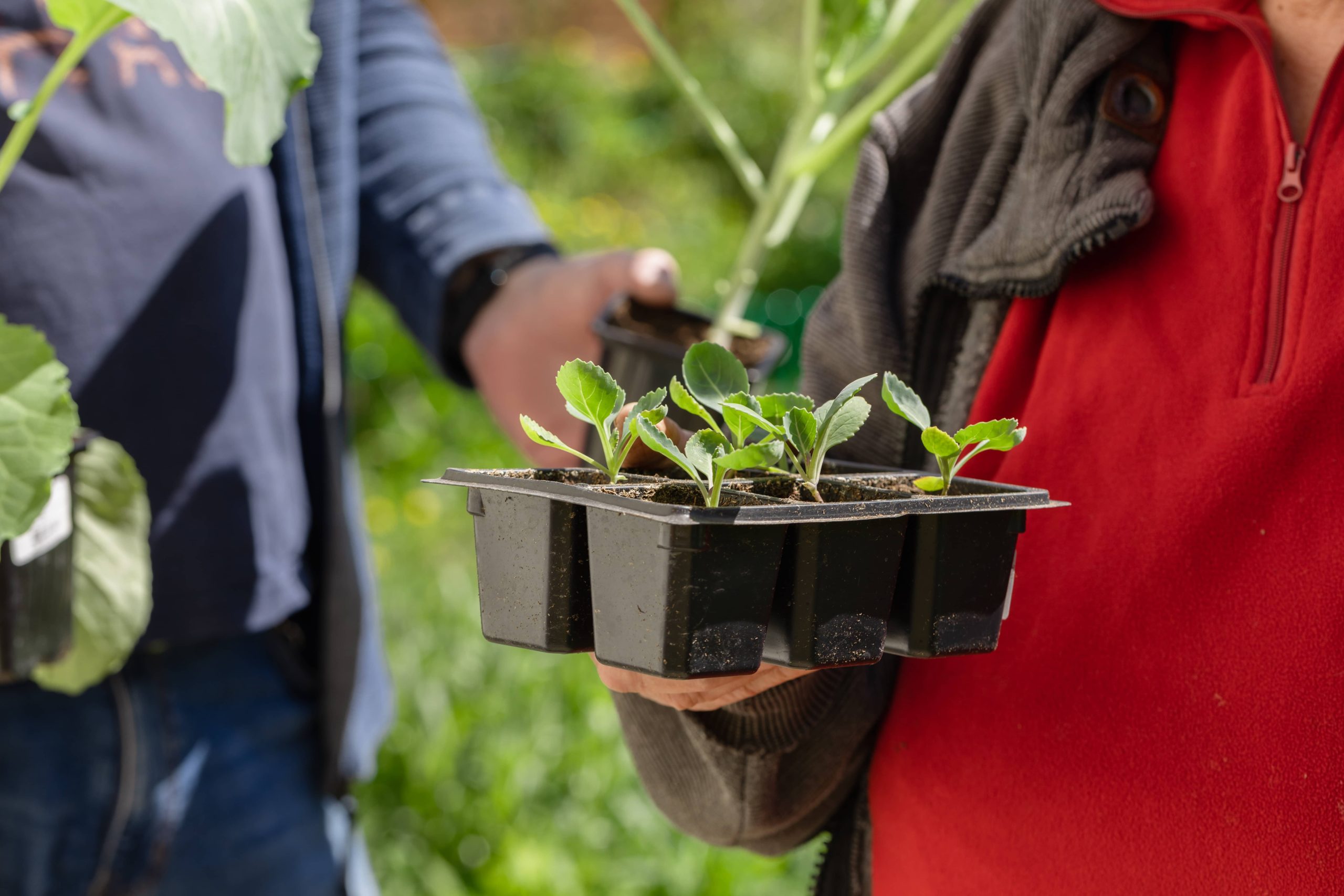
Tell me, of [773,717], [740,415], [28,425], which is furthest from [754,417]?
[28,425]

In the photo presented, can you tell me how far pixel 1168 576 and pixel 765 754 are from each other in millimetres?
266

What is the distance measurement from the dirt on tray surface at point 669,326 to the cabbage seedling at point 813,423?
0.55 metres

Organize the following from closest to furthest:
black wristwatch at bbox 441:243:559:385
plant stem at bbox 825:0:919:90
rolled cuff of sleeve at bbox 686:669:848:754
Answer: rolled cuff of sleeve at bbox 686:669:848:754 < plant stem at bbox 825:0:919:90 < black wristwatch at bbox 441:243:559:385

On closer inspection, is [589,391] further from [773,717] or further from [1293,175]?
[1293,175]

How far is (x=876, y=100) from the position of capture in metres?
1.06

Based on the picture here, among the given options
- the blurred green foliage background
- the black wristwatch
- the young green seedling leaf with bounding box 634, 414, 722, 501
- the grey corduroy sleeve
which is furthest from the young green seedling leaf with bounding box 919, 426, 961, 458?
the blurred green foliage background

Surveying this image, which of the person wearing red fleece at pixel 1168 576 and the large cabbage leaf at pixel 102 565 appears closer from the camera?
the person wearing red fleece at pixel 1168 576

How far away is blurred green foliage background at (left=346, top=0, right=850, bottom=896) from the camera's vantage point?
1771 mm

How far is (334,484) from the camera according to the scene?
45.4 inches

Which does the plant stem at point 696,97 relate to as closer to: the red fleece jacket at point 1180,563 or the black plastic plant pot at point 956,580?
the red fleece jacket at point 1180,563

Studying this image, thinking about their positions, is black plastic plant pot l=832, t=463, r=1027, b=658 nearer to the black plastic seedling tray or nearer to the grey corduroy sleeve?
the black plastic seedling tray

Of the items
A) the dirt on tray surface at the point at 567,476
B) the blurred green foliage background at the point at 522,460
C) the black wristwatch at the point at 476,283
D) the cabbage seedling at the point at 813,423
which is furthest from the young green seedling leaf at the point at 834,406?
the blurred green foliage background at the point at 522,460

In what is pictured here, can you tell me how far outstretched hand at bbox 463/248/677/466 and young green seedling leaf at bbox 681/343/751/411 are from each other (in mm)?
541

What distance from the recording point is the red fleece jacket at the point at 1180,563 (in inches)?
22.8
